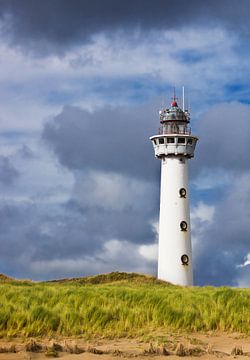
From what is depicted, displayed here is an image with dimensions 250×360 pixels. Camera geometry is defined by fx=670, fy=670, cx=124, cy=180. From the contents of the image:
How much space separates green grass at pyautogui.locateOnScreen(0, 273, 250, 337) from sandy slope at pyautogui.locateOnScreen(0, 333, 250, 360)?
0.63 metres

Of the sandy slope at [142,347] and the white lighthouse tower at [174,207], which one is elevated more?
the white lighthouse tower at [174,207]

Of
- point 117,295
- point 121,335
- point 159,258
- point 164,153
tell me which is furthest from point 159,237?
point 121,335

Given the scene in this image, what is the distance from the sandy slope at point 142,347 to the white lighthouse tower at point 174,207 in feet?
92.3

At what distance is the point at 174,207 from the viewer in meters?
44.9

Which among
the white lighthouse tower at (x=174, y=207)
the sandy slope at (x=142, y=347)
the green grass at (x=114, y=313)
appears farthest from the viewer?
the white lighthouse tower at (x=174, y=207)

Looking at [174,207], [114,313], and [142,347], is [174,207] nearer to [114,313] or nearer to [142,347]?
[114,313]

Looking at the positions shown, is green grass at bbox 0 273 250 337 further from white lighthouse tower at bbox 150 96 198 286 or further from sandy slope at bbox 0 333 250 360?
white lighthouse tower at bbox 150 96 198 286

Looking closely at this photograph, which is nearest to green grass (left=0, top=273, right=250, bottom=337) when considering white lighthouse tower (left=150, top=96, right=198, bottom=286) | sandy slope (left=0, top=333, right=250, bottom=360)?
sandy slope (left=0, top=333, right=250, bottom=360)

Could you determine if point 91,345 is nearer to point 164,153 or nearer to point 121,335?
point 121,335

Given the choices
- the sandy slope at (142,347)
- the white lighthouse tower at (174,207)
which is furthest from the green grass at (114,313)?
the white lighthouse tower at (174,207)

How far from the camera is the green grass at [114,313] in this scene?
51.1 ft

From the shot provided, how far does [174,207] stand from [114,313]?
28163mm

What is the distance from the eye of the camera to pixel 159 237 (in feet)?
150

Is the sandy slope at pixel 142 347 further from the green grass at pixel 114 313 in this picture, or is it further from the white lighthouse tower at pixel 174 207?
the white lighthouse tower at pixel 174 207
